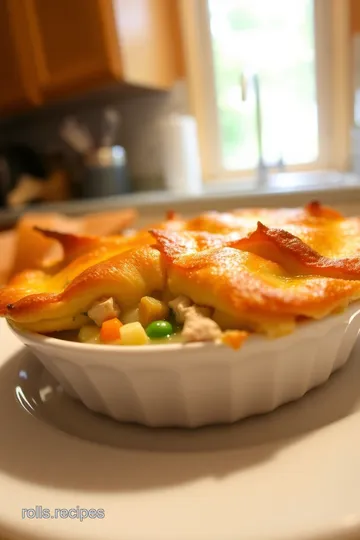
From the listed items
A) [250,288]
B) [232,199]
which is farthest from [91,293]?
[232,199]

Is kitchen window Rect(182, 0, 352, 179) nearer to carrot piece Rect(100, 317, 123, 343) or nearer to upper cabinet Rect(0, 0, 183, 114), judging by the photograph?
upper cabinet Rect(0, 0, 183, 114)

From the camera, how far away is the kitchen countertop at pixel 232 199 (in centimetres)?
189

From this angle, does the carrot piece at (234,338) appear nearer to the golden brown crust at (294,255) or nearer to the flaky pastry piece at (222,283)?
the flaky pastry piece at (222,283)

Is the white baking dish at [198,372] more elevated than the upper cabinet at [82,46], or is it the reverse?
the upper cabinet at [82,46]

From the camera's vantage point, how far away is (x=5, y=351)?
0.73 meters

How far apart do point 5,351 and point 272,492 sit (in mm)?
490

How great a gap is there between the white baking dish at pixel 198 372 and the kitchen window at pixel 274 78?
1.90 metres

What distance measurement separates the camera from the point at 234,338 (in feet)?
1.40

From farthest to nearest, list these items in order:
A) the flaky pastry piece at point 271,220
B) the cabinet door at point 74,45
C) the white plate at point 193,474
Answer: the cabinet door at point 74,45, the flaky pastry piece at point 271,220, the white plate at point 193,474

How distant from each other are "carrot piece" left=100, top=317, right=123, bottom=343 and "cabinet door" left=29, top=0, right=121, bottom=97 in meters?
1.85

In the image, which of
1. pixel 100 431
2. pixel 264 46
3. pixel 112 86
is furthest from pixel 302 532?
pixel 264 46

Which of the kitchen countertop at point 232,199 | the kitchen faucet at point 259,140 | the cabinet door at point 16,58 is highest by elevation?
the cabinet door at point 16,58

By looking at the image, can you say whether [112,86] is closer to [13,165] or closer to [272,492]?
[13,165]

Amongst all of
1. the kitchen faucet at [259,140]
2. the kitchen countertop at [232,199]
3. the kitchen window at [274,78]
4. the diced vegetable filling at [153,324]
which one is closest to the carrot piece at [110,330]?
the diced vegetable filling at [153,324]
